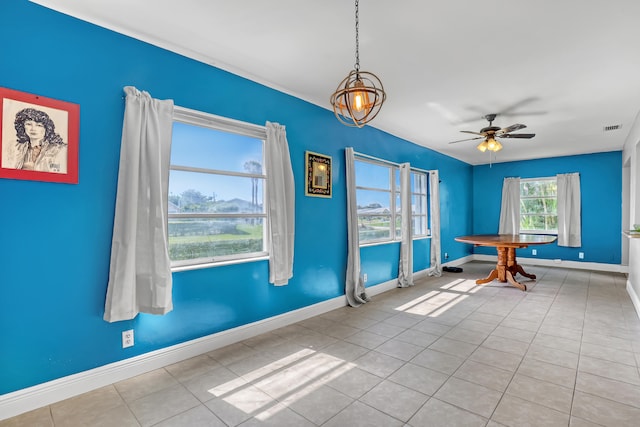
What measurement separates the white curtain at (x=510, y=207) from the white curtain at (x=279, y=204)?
645cm

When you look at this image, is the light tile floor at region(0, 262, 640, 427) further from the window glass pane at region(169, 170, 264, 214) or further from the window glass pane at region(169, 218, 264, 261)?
the window glass pane at region(169, 170, 264, 214)

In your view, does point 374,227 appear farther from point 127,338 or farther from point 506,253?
point 127,338

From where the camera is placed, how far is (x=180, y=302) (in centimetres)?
254

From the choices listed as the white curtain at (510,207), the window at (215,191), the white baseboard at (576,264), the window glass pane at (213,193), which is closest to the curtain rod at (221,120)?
the window at (215,191)

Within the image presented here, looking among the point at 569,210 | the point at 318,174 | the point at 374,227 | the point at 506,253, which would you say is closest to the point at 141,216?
the point at 318,174

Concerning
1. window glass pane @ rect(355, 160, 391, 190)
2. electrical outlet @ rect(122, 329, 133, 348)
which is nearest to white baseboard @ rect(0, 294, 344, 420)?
electrical outlet @ rect(122, 329, 133, 348)

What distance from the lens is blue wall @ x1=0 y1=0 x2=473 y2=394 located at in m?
1.87

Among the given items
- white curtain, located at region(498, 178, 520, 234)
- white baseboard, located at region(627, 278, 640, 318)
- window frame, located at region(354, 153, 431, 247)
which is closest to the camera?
white baseboard, located at region(627, 278, 640, 318)

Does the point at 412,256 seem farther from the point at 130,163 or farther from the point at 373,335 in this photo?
the point at 130,163

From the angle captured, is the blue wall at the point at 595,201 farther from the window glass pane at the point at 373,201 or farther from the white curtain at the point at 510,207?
the window glass pane at the point at 373,201

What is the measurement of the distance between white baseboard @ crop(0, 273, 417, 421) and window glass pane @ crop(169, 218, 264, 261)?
2.35 feet

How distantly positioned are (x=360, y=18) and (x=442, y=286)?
4.28 metres

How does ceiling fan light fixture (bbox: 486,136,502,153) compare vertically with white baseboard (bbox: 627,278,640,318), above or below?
above

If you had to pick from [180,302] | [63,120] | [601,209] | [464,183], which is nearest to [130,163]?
[63,120]
